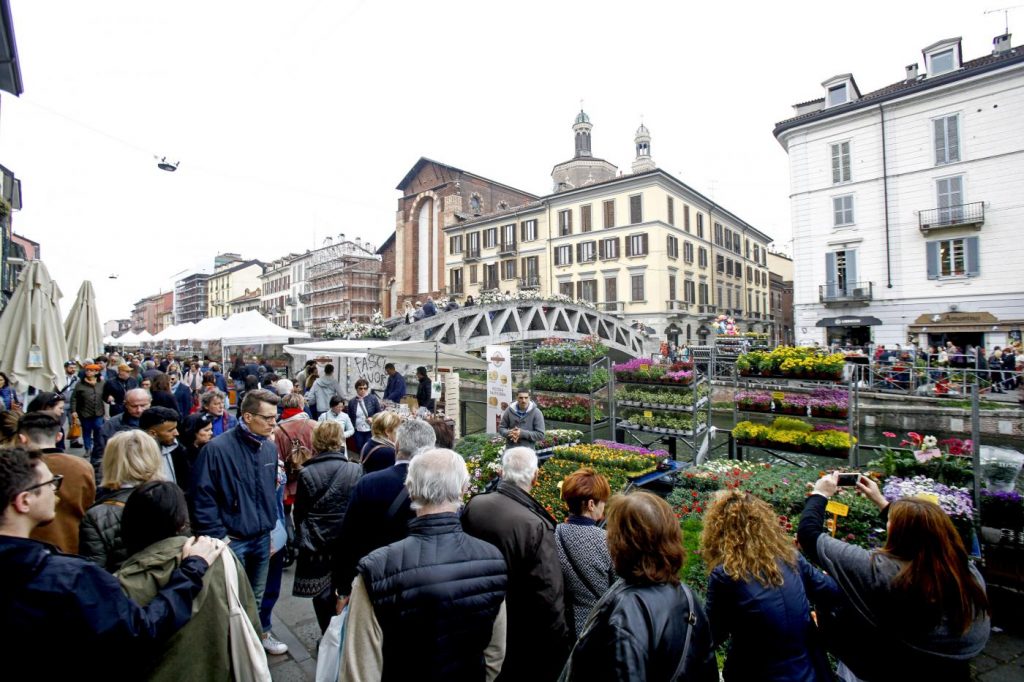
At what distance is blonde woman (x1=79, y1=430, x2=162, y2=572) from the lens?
244 cm

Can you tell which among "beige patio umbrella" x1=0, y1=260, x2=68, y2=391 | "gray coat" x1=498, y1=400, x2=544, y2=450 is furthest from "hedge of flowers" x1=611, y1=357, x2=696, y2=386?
"beige patio umbrella" x1=0, y1=260, x2=68, y2=391

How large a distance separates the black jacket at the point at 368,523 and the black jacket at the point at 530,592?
2.00 feet

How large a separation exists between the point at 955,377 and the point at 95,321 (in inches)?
920

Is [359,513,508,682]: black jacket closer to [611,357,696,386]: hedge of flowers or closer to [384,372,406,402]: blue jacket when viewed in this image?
[611,357,696,386]: hedge of flowers

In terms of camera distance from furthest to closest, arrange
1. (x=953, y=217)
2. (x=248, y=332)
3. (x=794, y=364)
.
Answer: (x=953, y=217) < (x=248, y=332) < (x=794, y=364)

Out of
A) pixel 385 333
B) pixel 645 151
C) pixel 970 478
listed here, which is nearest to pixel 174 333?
pixel 385 333

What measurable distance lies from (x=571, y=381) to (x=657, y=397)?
1750 mm

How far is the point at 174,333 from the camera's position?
2091 centimetres

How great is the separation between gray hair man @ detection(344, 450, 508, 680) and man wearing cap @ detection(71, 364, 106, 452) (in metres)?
8.98

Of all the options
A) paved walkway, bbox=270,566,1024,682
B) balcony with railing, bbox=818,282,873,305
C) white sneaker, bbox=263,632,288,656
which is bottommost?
paved walkway, bbox=270,566,1024,682

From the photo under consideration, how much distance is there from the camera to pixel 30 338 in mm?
6926

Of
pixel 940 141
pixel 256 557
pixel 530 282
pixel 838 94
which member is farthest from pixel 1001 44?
pixel 256 557

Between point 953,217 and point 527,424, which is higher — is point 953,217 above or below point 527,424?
above

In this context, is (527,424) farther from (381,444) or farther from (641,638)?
(641,638)
